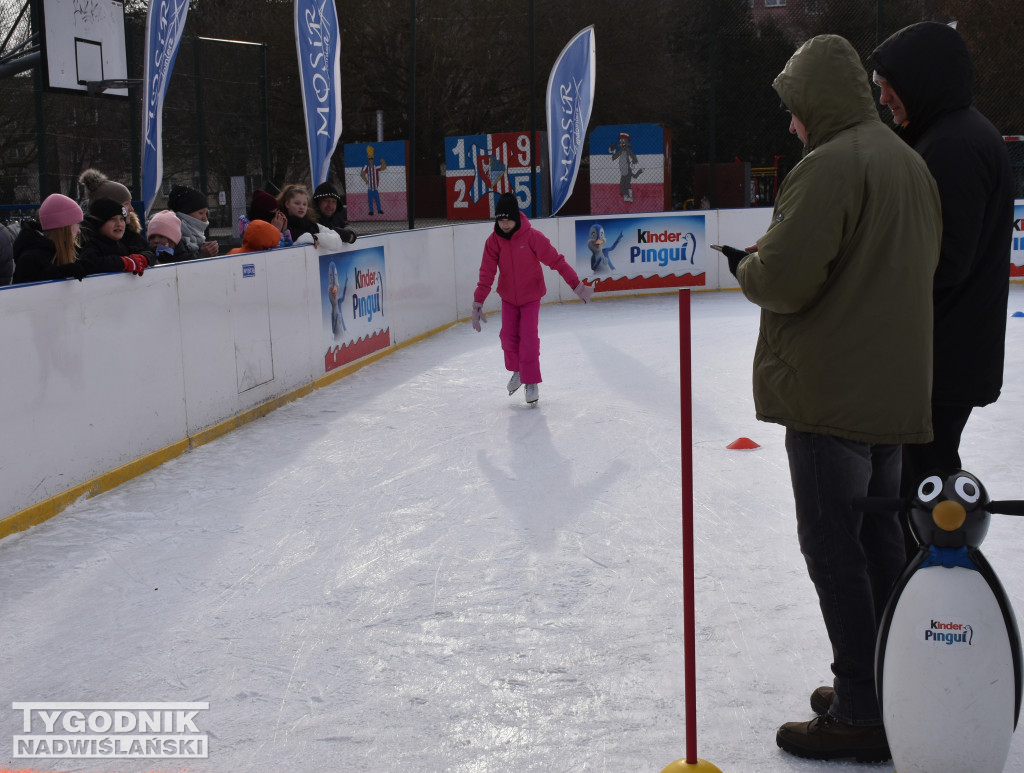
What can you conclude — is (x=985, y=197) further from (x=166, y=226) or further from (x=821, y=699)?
(x=166, y=226)

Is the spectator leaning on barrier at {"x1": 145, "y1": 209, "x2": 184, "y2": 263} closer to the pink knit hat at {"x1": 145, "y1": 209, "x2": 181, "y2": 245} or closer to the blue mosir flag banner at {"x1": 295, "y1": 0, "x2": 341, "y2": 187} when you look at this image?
the pink knit hat at {"x1": 145, "y1": 209, "x2": 181, "y2": 245}

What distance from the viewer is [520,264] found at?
23.3 feet

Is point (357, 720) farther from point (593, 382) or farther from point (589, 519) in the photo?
point (593, 382)

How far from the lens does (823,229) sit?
2.28m

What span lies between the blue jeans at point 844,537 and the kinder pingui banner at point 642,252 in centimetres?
1122

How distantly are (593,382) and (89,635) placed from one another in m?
4.94

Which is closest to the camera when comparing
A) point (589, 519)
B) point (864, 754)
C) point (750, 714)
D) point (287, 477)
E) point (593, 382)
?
point (864, 754)

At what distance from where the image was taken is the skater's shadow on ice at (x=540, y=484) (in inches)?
183

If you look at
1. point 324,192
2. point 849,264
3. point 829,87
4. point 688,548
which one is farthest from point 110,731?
point 324,192

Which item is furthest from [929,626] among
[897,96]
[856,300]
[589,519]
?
[589,519]

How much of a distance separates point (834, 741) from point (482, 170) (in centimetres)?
2083

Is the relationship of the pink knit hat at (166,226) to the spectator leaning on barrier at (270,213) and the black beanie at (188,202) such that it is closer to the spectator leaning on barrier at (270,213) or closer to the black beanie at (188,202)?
the black beanie at (188,202)

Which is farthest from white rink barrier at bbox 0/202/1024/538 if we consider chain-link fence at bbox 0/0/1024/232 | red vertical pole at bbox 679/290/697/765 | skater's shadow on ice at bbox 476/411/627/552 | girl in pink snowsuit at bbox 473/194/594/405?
red vertical pole at bbox 679/290/697/765

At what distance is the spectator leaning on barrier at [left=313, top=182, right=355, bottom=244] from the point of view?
8.55m
